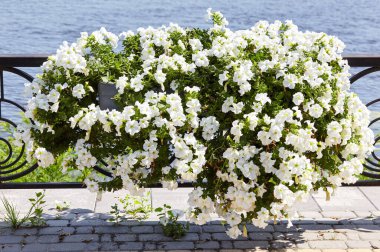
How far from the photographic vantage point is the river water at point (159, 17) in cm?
1659

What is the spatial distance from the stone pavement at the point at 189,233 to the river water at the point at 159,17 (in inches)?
328

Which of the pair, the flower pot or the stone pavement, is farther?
the stone pavement

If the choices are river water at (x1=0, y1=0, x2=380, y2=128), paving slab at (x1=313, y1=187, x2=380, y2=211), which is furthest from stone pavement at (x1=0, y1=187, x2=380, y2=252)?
river water at (x1=0, y1=0, x2=380, y2=128)

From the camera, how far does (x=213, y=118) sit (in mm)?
4547

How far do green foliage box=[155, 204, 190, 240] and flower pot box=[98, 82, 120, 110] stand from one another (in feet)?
2.87

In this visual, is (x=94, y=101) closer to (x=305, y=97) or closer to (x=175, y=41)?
(x=175, y=41)

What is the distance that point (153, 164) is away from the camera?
15.2 feet

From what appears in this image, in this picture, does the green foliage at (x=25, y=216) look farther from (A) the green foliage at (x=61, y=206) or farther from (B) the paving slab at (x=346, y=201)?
(B) the paving slab at (x=346, y=201)

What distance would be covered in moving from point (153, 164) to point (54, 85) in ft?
2.51

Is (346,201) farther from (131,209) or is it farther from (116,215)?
(116,215)

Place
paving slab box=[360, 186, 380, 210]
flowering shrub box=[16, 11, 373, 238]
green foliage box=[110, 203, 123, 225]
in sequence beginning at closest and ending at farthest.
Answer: flowering shrub box=[16, 11, 373, 238] < green foliage box=[110, 203, 123, 225] < paving slab box=[360, 186, 380, 210]

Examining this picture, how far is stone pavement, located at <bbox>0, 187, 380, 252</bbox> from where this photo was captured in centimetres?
488

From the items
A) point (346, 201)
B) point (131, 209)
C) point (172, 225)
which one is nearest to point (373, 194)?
point (346, 201)

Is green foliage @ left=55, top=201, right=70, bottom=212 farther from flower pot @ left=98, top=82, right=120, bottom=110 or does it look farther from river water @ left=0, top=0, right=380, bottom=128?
river water @ left=0, top=0, right=380, bottom=128
